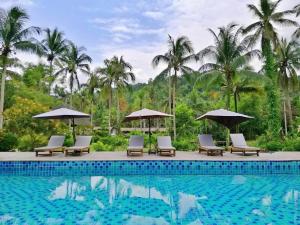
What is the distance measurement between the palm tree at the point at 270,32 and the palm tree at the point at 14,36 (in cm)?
1502

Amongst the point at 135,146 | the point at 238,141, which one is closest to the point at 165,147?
the point at 135,146

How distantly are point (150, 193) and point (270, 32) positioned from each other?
49.0 feet

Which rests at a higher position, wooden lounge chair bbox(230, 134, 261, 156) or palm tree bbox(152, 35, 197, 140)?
palm tree bbox(152, 35, 197, 140)

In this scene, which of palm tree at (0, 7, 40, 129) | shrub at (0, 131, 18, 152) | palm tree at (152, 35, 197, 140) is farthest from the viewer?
palm tree at (152, 35, 197, 140)

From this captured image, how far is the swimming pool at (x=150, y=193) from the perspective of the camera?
20.0ft

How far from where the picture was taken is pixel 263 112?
33562 mm

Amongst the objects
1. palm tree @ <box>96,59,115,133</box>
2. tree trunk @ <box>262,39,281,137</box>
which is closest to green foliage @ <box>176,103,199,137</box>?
palm tree @ <box>96,59,115,133</box>

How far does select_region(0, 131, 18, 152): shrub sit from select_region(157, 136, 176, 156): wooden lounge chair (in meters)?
7.53

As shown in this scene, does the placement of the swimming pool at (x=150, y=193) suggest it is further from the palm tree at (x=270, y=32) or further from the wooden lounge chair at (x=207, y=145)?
the palm tree at (x=270, y=32)

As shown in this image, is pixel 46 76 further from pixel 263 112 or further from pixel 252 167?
pixel 252 167

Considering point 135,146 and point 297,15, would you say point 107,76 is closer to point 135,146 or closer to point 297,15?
point 297,15

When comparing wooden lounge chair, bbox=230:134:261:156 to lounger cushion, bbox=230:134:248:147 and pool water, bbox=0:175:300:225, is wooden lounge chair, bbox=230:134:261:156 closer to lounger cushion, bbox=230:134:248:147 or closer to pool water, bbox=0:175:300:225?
lounger cushion, bbox=230:134:248:147

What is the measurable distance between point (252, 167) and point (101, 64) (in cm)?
2398

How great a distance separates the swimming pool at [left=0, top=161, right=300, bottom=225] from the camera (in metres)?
6.10
